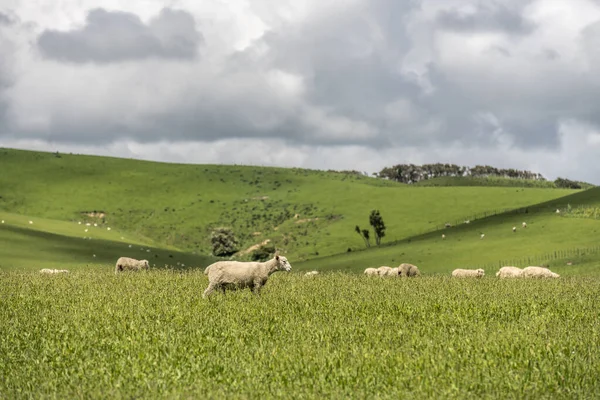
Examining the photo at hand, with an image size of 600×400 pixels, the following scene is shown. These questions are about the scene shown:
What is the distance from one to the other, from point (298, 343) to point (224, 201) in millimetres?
148538

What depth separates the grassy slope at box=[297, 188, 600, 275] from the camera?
68.3m

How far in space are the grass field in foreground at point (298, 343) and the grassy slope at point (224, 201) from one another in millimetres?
94478

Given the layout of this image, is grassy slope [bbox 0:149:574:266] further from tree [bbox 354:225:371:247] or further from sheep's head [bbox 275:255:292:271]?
sheep's head [bbox 275:255:292:271]

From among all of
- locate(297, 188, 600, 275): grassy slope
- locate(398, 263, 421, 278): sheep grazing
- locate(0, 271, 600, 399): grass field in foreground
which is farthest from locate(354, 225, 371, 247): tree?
locate(0, 271, 600, 399): grass field in foreground

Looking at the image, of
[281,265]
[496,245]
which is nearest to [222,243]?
[496,245]

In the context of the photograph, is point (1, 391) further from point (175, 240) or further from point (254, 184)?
point (254, 184)

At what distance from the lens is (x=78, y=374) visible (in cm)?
1280

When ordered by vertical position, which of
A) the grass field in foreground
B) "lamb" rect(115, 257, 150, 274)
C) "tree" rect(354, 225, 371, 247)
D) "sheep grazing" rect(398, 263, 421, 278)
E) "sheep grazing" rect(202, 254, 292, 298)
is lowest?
"tree" rect(354, 225, 371, 247)

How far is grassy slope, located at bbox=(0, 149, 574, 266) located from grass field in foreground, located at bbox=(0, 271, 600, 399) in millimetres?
94478

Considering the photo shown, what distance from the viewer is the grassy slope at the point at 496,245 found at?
68312 mm

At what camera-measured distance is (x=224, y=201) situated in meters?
163

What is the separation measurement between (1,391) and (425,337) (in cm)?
886

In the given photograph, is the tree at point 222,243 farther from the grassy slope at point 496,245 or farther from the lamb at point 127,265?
the lamb at point 127,265

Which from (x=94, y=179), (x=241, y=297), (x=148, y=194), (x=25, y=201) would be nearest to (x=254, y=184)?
(x=148, y=194)
